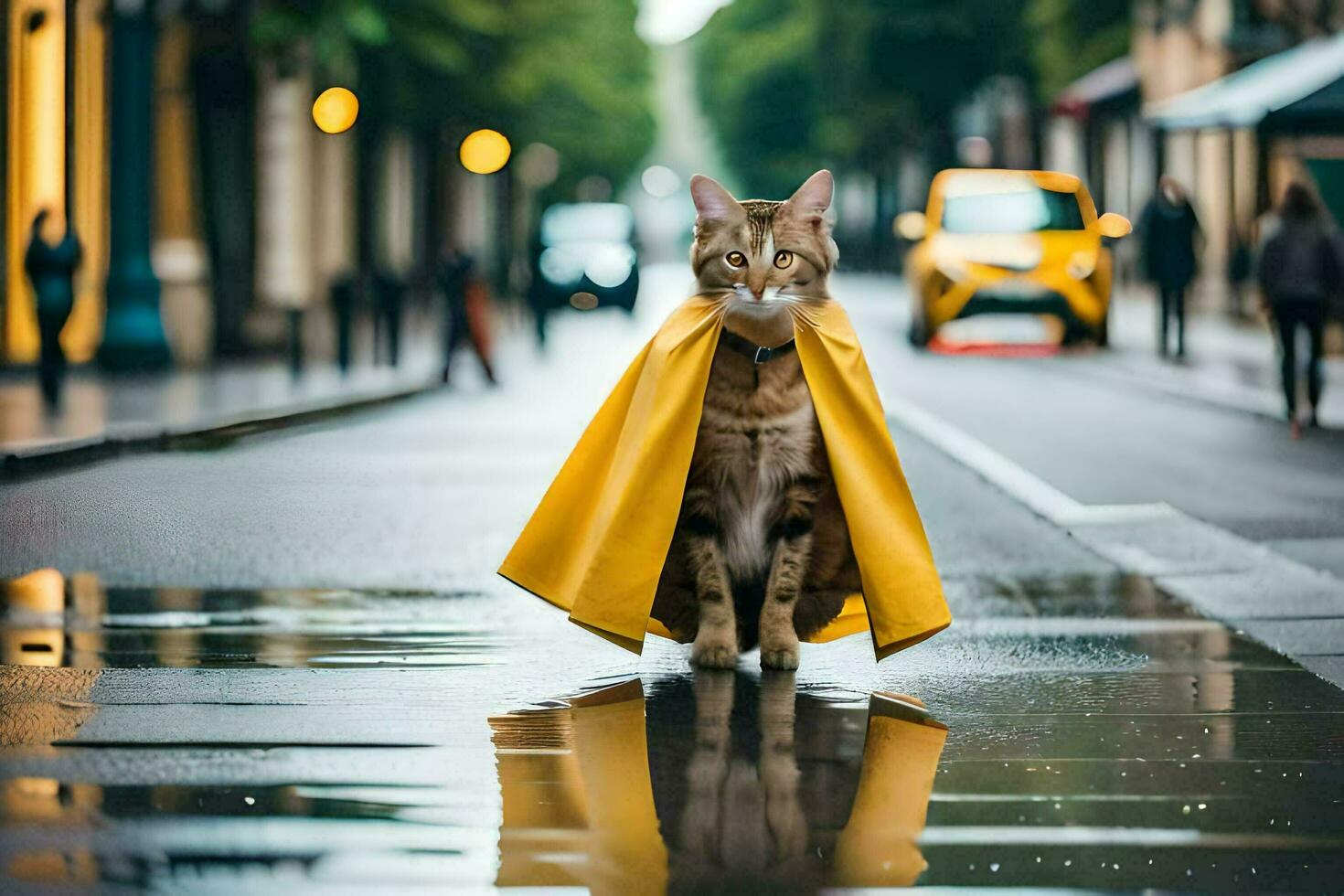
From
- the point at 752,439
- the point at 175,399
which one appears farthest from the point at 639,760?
the point at 175,399

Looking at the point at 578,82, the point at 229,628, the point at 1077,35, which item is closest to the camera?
the point at 229,628

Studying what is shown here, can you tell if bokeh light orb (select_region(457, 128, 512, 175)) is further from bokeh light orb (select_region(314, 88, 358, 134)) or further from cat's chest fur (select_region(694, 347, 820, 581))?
cat's chest fur (select_region(694, 347, 820, 581))

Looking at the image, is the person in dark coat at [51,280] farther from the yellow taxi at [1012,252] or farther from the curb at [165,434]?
the yellow taxi at [1012,252]

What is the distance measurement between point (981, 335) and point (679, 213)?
125126 millimetres

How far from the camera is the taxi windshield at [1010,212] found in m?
28.4

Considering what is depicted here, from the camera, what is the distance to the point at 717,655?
23.3 ft

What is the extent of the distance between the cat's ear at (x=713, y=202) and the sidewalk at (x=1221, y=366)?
12074 mm

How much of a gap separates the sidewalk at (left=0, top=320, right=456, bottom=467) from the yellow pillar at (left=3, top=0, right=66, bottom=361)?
3.43 ft

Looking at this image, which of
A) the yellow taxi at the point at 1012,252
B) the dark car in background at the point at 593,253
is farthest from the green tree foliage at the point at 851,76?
the yellow taxi at the point at 1012,252

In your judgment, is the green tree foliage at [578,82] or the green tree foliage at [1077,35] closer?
the green tree foliage at [578,82]

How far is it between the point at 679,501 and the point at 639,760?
1.12 meters

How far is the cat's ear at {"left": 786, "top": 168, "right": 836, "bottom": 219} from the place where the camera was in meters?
6.80

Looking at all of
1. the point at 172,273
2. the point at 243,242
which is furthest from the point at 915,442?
the point at 243,242

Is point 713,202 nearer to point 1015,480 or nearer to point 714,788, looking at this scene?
point 714,788
